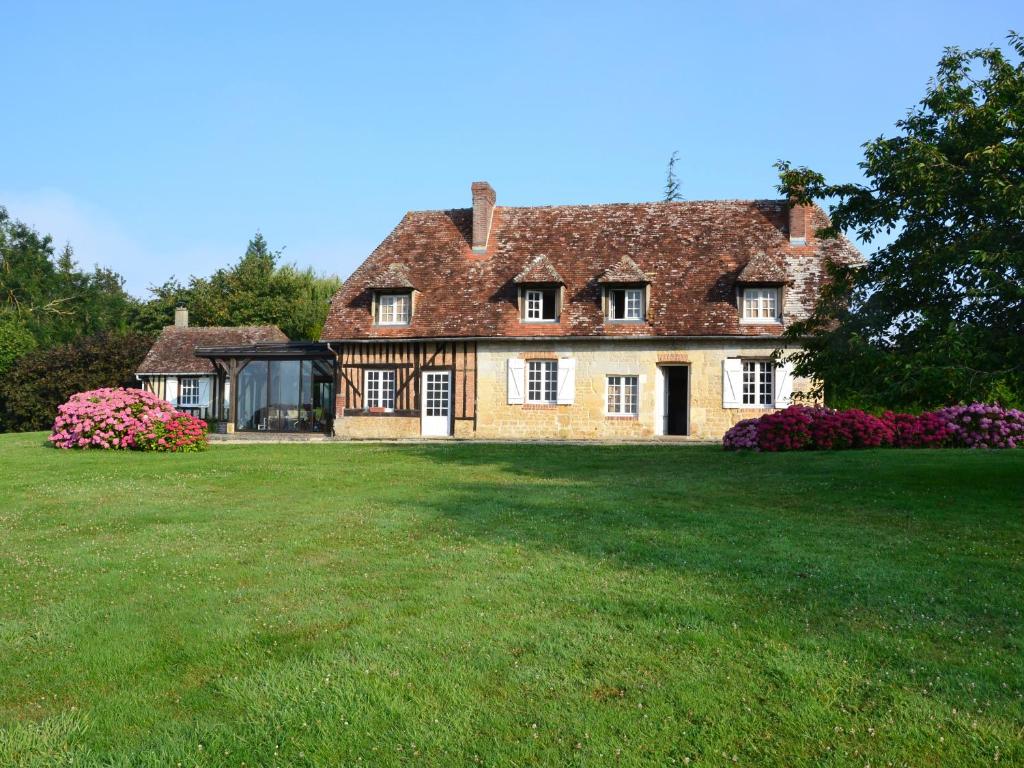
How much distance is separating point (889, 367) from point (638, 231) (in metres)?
15.8

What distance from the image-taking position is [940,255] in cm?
1072

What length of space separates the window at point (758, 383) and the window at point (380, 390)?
10.1 m

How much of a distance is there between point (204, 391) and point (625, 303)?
1712 cm

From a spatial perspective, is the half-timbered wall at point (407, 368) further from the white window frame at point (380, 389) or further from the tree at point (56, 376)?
the tree at point (56, 376)

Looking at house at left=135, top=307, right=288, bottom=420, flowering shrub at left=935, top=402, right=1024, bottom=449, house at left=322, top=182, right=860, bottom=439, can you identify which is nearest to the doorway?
house at left=322, top=182, right=860, bottom=439

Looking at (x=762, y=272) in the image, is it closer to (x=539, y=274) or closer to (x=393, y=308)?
(x=539, y=274)

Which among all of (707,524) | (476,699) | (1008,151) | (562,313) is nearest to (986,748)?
(476,699)

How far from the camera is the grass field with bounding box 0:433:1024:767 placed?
12.5 feet

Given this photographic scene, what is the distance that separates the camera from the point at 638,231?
1032 inches

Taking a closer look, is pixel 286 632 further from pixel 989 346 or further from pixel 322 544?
pixel 989 346

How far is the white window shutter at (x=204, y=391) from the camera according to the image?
106 feet

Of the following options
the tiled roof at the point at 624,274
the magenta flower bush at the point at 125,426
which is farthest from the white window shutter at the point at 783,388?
the magenta flower bush at the point at 125,426

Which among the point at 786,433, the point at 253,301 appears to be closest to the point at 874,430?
the point at 786,433

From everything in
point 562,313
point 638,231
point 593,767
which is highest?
point 638,231
